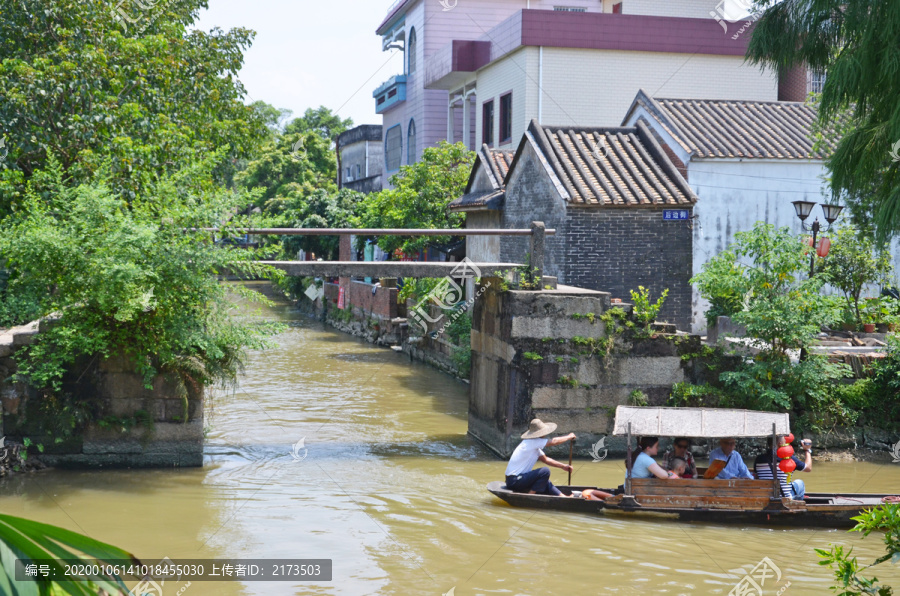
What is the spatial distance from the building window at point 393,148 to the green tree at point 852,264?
22.8 meters

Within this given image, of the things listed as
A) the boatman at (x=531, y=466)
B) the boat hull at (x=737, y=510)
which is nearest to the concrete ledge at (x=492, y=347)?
the boatman at (x=531, y=466)

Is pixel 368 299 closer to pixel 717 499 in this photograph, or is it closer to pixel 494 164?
pixel 494 164

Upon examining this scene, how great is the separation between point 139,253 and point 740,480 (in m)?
7.88

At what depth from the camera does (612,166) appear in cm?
1809

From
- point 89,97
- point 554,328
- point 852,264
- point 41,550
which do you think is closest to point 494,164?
point 852,264

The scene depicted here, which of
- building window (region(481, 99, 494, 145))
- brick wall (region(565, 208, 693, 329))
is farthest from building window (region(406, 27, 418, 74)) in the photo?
brick wall (region(565, 208, 693, 329))

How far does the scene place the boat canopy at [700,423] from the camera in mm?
10492

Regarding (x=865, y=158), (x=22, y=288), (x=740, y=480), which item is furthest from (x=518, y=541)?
(x=22, y=288)

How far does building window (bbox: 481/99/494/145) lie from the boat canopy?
18.1 meters

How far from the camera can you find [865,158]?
9.17 metres

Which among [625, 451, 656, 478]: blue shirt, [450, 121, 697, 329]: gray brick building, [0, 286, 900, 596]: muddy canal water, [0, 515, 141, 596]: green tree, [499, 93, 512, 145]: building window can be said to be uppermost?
[499, 93, 512, 145]: building window

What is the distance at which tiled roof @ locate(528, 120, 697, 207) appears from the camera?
16.7 m

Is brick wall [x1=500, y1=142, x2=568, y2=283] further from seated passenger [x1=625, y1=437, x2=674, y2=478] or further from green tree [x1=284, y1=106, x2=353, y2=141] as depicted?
green tree [x1=284, y1=106, x2=353, y2=141]

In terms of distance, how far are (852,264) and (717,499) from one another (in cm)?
843
